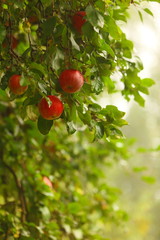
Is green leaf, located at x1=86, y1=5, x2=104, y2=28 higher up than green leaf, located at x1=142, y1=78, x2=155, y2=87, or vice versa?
green leaf, located at x1=86, y1=5, x2=104, y2=28

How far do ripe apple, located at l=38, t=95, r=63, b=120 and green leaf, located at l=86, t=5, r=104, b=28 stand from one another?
0.75 feet

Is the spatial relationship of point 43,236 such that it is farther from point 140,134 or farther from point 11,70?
point 140,134

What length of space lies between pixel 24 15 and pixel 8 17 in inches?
1.9

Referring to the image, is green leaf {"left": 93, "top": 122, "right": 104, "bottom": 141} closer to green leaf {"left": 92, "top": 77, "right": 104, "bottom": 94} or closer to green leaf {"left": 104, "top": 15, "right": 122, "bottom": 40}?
green leaf {"left": 92, "top": 77, "right": 104, "bottom": 94}

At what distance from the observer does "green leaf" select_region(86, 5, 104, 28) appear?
0.88m

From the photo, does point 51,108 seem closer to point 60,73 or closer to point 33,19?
point 60,73

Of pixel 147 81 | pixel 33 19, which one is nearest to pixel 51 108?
pixel 33 19

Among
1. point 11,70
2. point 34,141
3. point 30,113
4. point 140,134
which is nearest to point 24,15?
point 11,70

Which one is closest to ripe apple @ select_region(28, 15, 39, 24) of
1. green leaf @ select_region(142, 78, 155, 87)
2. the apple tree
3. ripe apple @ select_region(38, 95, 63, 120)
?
the apple tree

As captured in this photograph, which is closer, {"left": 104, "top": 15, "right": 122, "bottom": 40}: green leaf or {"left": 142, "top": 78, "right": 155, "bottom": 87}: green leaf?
{"left": 104, "top": 15, "right": 122, "bottom": 40}: green leaf

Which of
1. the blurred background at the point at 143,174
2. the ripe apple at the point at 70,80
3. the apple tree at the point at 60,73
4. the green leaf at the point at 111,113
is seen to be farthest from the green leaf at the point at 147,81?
the blurred background at the point at 143,174

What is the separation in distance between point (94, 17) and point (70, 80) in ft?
0.55

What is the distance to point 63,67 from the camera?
3.23 feet

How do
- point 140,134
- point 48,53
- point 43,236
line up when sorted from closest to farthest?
point 48,53
point 43,236
point 140,134
